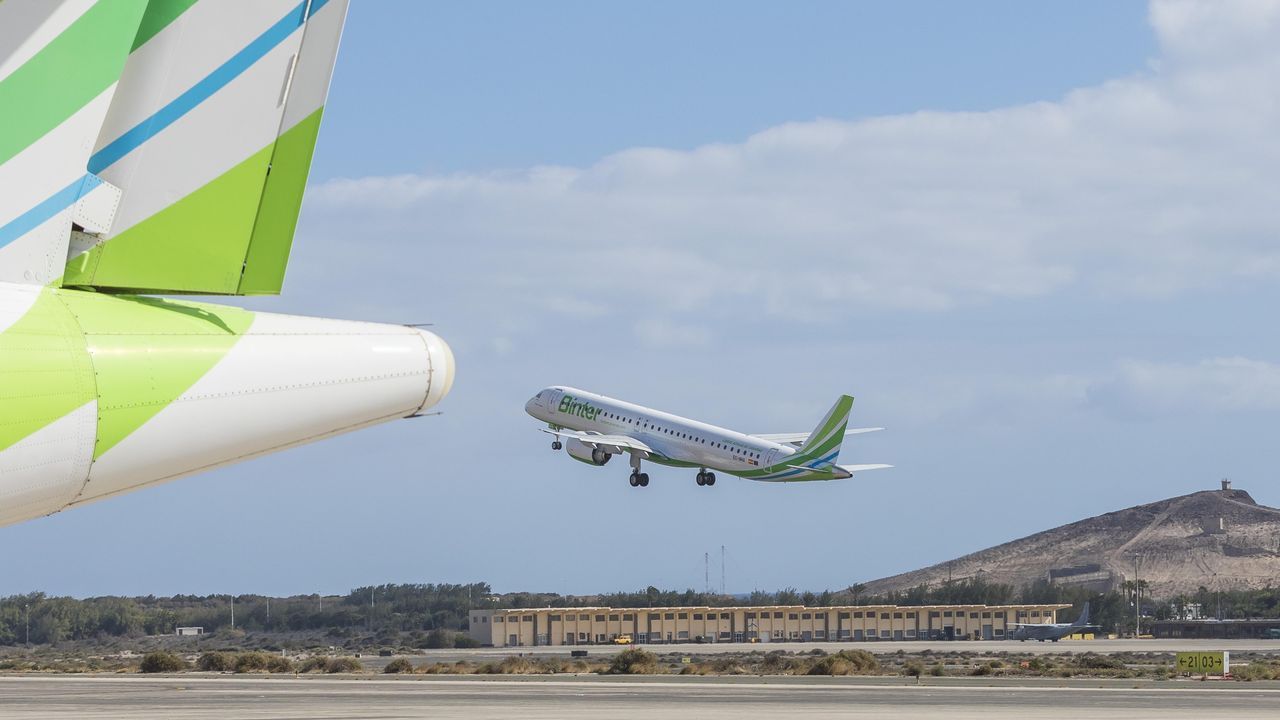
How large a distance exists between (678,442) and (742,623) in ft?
109

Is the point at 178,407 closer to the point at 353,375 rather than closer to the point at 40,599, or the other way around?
the point at 353,375

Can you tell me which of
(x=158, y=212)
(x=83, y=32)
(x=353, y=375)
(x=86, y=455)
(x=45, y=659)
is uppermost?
(x=83, y=32)

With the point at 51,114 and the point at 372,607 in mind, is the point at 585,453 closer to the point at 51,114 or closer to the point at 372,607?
the point at 372,607

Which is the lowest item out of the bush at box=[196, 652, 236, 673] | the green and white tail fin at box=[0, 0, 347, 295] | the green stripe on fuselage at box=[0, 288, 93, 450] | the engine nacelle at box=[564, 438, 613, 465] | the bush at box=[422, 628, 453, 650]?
the bush at box=[422, 628, 453, 650]

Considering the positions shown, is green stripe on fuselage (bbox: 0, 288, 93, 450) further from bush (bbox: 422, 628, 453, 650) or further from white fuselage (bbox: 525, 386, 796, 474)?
bush (bbox: 422, 628, 453, 650)

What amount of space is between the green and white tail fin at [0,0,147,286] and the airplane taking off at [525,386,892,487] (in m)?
68.8

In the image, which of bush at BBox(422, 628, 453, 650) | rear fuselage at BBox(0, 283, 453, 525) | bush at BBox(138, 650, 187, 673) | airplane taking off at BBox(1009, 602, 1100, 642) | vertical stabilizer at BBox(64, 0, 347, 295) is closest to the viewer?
rear fuselage at BBox(0, 283, 453, 525)

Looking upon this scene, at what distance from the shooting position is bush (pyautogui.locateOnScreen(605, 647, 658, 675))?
5509 cm

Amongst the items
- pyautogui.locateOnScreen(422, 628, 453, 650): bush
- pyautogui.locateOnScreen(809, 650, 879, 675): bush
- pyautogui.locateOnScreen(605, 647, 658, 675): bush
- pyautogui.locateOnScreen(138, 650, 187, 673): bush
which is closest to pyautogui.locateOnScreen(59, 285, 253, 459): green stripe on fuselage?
pyautogui.locateOnScreen(809, 650, 879, 675): bush

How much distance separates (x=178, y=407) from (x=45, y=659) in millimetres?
79938

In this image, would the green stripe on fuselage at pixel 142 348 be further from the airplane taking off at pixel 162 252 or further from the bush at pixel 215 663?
the bush at pixel 215 663

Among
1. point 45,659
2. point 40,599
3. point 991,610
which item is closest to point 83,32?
point 45,659

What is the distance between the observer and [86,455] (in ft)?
26.2

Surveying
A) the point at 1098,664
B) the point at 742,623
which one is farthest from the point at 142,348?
the point at 742,623
